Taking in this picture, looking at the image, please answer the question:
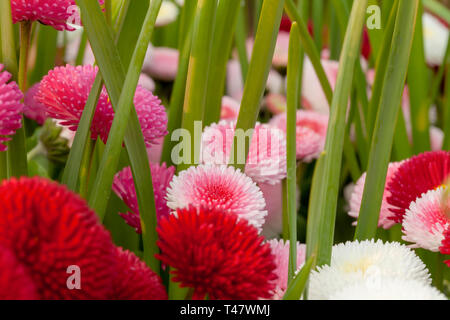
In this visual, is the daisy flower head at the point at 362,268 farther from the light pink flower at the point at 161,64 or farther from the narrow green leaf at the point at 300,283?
the light pink flower at the point at 161,64

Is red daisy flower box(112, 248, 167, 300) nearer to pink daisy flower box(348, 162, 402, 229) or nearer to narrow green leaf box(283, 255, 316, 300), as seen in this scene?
narrow green leaf box(283, 255, 316, 300)

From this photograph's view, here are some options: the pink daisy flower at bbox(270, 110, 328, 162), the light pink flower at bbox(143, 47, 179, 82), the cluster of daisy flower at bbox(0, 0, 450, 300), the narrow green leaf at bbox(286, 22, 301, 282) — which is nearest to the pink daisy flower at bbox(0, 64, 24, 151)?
the cluster of daisy flower at bbox(0, 0, 450, 300)

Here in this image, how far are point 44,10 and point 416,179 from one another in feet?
0.70

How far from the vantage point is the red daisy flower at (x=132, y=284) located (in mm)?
215

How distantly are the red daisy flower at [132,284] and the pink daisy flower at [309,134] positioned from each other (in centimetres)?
31

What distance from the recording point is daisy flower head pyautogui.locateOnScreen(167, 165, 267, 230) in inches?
10.9

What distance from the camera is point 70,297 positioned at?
189 mm

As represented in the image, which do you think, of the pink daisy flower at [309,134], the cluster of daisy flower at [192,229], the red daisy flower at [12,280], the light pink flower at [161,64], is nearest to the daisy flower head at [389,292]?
the cluster of daisy flower at [192,229]

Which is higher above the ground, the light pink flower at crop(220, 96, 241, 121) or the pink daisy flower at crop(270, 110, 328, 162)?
the light pink flower at crop(220, 96, 241, 121)

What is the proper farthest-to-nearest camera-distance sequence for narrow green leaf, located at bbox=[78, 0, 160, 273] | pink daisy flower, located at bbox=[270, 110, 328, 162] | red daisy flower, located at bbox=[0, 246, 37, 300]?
pink daisy flower, located at bbox=[270, 110, 328, 162] → narrow green leaf, located at bbox=[78, 0, 160, 273] → red daisy flower, located at bbox=[0, 246, 37, 300]

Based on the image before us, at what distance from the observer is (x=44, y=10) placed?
11.8 inches
